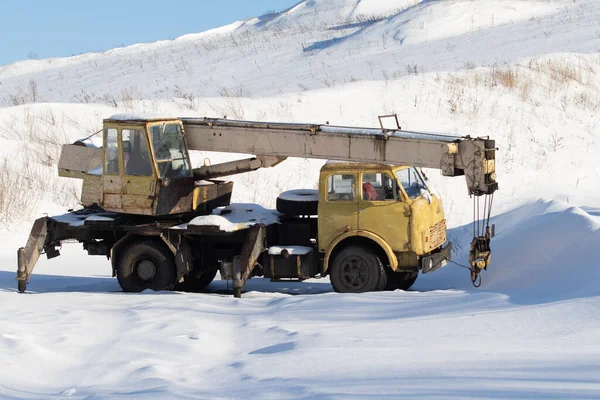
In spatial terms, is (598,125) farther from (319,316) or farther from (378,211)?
(319,316)

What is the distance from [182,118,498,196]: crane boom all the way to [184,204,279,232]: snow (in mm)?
939

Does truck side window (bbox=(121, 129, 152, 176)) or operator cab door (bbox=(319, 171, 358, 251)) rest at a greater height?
truck side window (bbox=(121, 129, 152, 176))

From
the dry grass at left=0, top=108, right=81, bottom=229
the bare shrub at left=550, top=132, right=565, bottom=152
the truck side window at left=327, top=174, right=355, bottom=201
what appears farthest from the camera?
the bare shrub at left=550, top=132, right=565, bottom=152

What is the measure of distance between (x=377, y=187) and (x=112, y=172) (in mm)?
3876

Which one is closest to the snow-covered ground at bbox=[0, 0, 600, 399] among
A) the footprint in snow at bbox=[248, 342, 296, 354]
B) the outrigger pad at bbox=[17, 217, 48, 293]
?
the footprint in snow at bbox=[248, 342, 296, 354]

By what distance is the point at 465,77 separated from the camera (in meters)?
29.3

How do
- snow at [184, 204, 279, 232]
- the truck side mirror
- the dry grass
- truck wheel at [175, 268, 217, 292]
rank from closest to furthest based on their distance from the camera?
1. the truck side mirror
2. snow at [184, 204, 279, 232]
3. truck wheel at [175, 268, 217, 292]
4. the dry grass

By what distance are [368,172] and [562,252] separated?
2807 mm

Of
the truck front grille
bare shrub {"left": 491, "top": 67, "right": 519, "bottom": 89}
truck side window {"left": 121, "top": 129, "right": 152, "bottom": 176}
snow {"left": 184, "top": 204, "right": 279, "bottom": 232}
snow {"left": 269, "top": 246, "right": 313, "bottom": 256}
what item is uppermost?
bare shrub {"left": 491, "top": 67, "right": 519, "bottom": 89}

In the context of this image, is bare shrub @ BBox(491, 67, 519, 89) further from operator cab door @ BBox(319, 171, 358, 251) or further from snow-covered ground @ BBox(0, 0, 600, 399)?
operator cab door @ BBox(319, 171, 358, 251)

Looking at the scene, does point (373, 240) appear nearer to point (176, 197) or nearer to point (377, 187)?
point (377, 187)

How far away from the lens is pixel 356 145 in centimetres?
1309

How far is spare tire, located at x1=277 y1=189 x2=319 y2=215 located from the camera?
540 inches

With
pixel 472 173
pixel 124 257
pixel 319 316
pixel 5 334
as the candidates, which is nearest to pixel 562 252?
pixel 472 173
